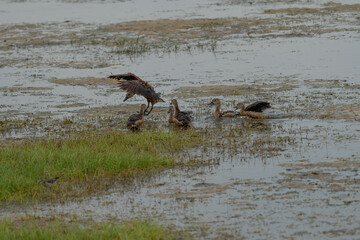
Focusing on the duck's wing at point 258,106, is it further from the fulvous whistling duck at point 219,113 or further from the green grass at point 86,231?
the green grass at point 86,231

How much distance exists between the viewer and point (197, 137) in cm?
1256

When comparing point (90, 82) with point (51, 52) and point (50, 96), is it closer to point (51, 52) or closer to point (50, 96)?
point (50, 96)

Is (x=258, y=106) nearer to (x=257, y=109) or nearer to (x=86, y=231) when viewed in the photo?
(x=257, y=109)

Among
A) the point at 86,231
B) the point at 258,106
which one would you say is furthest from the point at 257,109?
the point at 86,231

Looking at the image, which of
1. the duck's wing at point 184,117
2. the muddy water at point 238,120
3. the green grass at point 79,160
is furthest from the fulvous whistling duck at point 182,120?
the green grass at point 79,160

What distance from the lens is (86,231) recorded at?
7770mm

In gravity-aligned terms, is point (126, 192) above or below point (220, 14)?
below

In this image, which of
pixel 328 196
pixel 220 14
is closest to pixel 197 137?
pixel 328 196

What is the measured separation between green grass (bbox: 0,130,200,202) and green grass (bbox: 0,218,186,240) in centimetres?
130

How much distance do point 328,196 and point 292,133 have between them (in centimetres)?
371

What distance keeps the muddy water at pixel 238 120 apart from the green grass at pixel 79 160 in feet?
1.35

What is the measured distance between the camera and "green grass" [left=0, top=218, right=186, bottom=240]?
7555 mm

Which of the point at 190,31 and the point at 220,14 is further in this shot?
the point at 220,14

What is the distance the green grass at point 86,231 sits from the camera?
7555 mm
